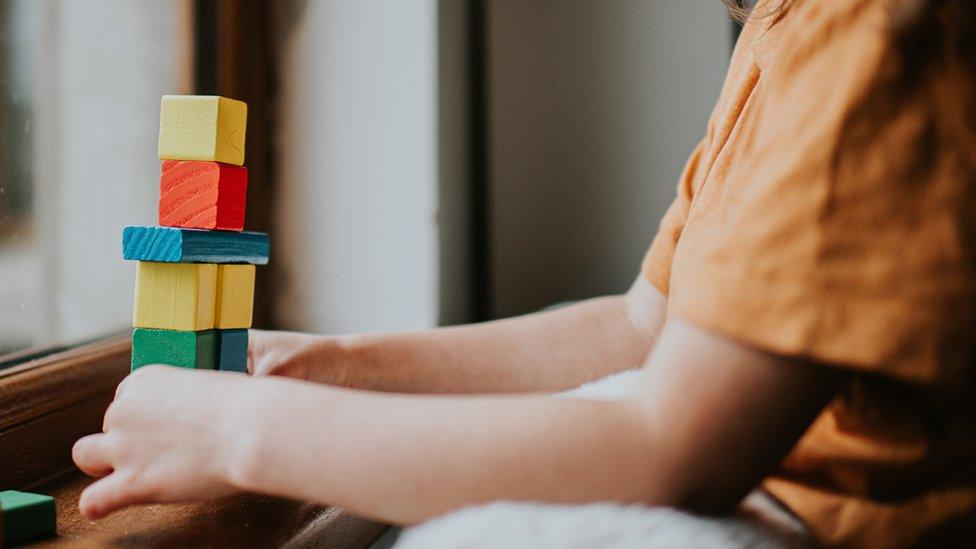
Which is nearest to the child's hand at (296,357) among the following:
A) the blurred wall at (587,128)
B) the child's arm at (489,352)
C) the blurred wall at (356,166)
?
the child's arm at (489,352)

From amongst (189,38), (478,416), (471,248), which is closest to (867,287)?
(478,416)

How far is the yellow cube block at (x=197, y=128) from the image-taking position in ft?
2.06

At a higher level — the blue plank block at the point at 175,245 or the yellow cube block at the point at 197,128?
the yellow cube block at the point at 197,128

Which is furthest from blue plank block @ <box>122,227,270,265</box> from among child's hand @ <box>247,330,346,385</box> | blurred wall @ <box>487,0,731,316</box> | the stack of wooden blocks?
blurred wall @ <box>487,0,731,316</box>

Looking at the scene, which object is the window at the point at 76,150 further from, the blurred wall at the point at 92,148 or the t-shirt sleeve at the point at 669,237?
the t-shirt sleeve at the point at 669,237

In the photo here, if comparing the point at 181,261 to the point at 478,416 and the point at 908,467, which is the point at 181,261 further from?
the point at 908,467

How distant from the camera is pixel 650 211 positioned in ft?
5.75

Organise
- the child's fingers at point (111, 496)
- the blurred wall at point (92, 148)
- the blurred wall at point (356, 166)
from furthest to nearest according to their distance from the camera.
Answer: the blurred wall at point (356, 166)
the blurred wall at point (92, 148)
the child's fingers at point (111, 496)

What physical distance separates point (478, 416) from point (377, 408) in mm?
59

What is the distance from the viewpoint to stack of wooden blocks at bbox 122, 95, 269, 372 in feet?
2.03

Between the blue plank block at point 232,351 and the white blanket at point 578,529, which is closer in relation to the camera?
the white blanket at point 578,529

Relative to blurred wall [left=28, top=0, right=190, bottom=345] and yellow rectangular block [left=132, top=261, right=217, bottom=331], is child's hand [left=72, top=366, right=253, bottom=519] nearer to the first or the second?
yellow rectangular block [left=132, top=261, right=217, bottom=331]

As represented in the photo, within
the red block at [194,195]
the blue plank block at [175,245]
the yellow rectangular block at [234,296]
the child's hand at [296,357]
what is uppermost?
the red block at [194,195]

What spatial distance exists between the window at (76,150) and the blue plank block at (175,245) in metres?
0.27
